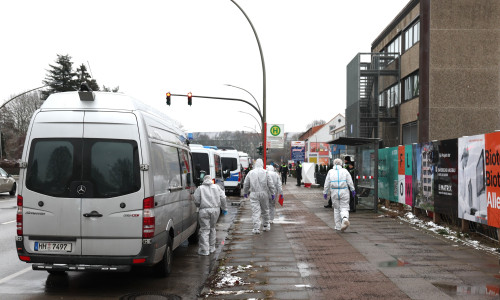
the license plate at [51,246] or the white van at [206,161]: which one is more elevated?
the white van at [206,161]

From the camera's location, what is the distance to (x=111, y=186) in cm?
674

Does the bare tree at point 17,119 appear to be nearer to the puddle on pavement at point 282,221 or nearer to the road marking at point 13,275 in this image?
the puddle on pavement at point 282,221

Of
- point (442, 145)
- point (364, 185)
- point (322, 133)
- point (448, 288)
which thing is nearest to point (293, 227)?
point (442, 145)

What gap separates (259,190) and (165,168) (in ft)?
17.0

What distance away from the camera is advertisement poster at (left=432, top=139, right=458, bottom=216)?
1144 cm

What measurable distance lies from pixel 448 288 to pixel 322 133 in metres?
99.0

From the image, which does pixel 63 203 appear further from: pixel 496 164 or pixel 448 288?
pixel 496 164

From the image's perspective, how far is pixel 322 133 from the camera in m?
105

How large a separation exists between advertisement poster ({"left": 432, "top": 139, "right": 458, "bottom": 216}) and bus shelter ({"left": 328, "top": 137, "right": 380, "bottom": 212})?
4.20 meters

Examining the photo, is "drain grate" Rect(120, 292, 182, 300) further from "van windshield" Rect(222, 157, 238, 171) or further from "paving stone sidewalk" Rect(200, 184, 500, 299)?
"van windshield" Rect(222, 157, 238, 171)

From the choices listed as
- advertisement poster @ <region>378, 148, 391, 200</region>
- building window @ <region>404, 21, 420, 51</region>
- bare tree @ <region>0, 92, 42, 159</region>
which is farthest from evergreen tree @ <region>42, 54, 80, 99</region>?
advertisement poster @ <region>378, 148, 391, 200</region>

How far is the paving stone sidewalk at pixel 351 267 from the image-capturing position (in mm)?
6605

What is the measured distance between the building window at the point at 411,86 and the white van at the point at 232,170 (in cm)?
1109

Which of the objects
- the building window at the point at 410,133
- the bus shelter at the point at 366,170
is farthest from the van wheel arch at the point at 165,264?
the building window at the point at 410,133
